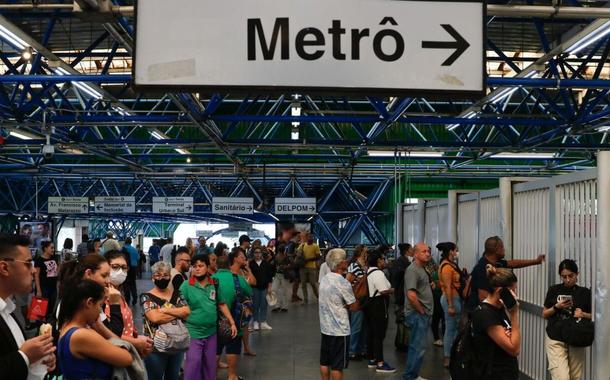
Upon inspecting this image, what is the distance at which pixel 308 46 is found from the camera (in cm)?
340

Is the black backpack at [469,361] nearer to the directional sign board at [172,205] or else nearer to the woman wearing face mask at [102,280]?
the woman wearing face mask at [102,280]

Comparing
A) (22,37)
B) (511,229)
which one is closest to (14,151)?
(22,37)

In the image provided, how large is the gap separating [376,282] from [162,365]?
12.8 feet

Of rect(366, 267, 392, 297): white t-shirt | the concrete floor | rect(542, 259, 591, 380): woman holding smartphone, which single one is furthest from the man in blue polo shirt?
the concrete floor

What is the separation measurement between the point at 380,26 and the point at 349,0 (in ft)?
0.70

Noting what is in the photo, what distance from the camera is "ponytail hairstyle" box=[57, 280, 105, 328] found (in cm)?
350

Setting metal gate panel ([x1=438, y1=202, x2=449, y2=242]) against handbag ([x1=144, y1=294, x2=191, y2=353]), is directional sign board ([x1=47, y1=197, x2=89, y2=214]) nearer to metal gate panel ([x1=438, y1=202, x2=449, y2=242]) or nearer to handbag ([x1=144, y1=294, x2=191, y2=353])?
metal gate panel ([x1=438, y1=202, x2=449, y2=242])

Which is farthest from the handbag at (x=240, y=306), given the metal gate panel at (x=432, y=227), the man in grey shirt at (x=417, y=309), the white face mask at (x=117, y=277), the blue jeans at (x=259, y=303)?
the metal gate panel at (x=432, y=227)

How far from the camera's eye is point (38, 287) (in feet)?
37.0

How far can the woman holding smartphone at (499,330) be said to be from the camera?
4.66 meters

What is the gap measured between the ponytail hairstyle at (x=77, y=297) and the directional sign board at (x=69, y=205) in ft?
77.8

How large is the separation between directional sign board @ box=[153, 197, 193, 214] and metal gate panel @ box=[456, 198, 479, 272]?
1642 cm

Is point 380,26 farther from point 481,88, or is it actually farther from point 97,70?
point 97,70

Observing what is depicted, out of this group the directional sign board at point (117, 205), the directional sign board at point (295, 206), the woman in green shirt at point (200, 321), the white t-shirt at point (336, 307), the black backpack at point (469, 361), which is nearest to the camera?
the black backpack at point (469, 361)
